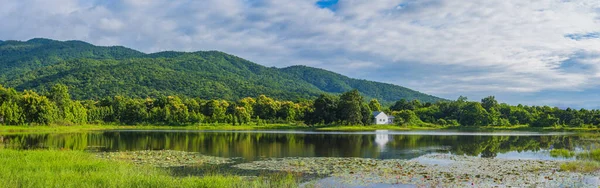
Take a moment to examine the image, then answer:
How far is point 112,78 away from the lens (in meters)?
161

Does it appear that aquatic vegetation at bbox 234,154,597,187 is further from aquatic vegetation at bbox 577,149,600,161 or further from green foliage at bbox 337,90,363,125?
green foliage at bbox 337,90,363,125

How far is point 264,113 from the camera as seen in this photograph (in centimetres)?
11531

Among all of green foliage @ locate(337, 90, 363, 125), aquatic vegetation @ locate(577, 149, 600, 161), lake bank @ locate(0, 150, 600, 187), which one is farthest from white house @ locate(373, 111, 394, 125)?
lake bank @ locate(0, 150, 600, 187)

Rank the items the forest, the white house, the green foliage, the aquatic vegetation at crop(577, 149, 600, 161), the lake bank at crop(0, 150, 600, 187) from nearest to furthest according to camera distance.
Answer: the lake bank at crop(0, 150, 600, 187) < the aquatic vegetation at crop(577, 149, 600, 161) < the forest < the green foliage < the white house

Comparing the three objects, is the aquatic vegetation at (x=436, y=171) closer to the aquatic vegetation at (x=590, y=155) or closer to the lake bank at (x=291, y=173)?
the lake bank at (x=291, y=173)

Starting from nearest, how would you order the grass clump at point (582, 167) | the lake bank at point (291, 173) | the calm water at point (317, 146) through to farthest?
the lake bank at point (291, 173) < the grass clump at point (582, 167) < the calm water at point (317, 146)

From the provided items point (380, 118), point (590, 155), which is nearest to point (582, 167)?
point (590, 155)

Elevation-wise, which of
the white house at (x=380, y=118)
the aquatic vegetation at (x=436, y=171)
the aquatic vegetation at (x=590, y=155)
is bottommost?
the aquatic vegetation at (x=436, y=171)

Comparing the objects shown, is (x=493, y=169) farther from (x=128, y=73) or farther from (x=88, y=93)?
(x=128, y=73)

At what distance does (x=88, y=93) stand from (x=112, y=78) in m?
17.5

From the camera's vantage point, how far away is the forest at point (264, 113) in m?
80.8

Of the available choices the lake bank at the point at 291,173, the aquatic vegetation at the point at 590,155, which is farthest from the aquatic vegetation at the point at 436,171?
the aquatic vegetation at the point at 590,155

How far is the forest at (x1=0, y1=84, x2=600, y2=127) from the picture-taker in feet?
265

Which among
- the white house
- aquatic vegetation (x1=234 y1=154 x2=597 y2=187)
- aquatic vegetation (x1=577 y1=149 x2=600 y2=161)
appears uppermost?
the white house
